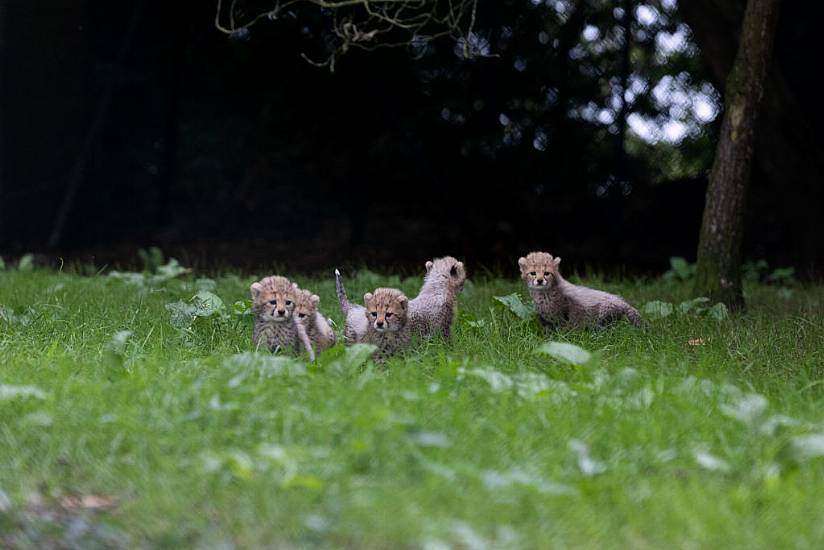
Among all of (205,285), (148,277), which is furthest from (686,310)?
(148,277)

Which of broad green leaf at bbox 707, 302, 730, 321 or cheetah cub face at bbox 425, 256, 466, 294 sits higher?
cheetah cub face at bbox 425, 256, 466, 294

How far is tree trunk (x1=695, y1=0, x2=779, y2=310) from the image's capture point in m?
7.44

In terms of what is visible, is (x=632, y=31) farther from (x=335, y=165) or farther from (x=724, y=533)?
(x=724, y=533)

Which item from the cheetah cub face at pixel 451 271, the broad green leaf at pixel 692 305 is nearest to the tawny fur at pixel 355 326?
the cheetah cub face at pixel 451 271

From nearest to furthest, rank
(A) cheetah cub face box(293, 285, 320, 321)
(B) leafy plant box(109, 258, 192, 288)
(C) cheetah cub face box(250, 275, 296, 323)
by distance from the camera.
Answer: (C) cheetah cub face box(250, 275, 296, 323) → (A) cheetah cub face box(293, 285, 320, 321) → (B) leafy plant box(109, 258, 192, 288)

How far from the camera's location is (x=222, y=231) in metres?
11.9

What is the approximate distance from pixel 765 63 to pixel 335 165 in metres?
4.97

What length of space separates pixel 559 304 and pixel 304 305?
1.69 metres

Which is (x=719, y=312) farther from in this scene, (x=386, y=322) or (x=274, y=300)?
(x=274, y=300)

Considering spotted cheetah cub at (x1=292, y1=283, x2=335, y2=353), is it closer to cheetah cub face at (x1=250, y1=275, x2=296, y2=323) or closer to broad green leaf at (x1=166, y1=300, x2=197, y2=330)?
cheetah cub face at (x1=250, y1=275, x2=296, y2=323)

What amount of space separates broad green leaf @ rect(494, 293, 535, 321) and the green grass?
1.02m

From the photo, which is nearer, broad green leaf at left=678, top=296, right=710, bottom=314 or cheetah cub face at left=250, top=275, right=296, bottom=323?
cheetah cub face at left=250, top=275, right=296, bottom=323

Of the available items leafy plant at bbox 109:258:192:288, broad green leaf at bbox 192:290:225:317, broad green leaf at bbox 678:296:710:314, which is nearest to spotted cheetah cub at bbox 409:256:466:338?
broad green leaf at bbox 192:290:225:317

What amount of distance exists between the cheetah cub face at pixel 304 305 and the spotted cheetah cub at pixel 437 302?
1.72 feet
